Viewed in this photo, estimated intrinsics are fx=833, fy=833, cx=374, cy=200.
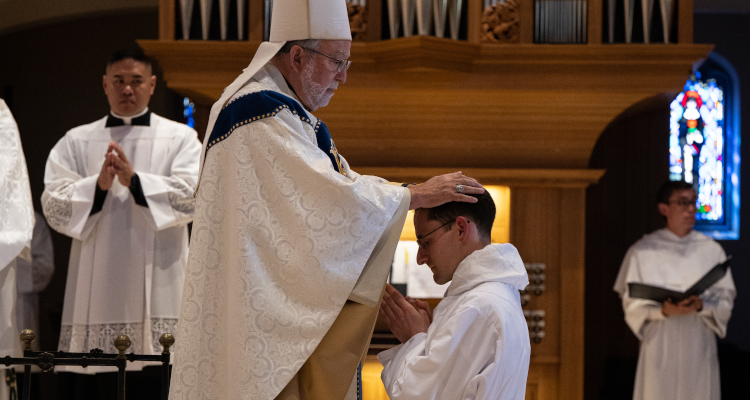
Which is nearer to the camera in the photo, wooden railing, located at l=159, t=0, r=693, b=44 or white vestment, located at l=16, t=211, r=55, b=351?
white vestment, located at l=16, t=211, r=55, b=351

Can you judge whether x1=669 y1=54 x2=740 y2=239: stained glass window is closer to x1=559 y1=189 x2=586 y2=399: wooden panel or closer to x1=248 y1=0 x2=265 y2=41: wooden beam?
x1=559 y1=189 x2=586 y2=399: wooden panel

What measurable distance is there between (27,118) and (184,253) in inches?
195

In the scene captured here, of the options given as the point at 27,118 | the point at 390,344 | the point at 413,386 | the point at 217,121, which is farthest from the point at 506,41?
the point at 27,118

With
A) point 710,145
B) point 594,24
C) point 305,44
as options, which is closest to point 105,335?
point 305,44

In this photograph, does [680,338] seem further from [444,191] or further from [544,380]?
[444,191]

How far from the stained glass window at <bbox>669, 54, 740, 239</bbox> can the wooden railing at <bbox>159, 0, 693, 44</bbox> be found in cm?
273

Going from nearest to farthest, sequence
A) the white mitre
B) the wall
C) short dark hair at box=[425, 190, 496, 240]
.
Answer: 1. short dark hair at box=[425, 190, 496, 240]
2. the white mitre
3. the wall

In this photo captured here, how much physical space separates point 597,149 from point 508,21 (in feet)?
8.50

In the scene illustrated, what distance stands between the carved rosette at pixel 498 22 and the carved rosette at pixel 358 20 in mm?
883

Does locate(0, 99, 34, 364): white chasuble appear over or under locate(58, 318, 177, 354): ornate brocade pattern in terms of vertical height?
over

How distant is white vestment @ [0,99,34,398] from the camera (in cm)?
461

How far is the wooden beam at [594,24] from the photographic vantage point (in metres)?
6.21

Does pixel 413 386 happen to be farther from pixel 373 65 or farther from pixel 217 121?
pixel 373 65

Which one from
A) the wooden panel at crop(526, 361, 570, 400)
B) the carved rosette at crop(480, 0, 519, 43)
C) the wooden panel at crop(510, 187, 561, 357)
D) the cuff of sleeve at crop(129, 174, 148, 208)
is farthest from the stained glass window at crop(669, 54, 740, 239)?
the cuff of sleeve at crop(129, 174, 148, 208)
